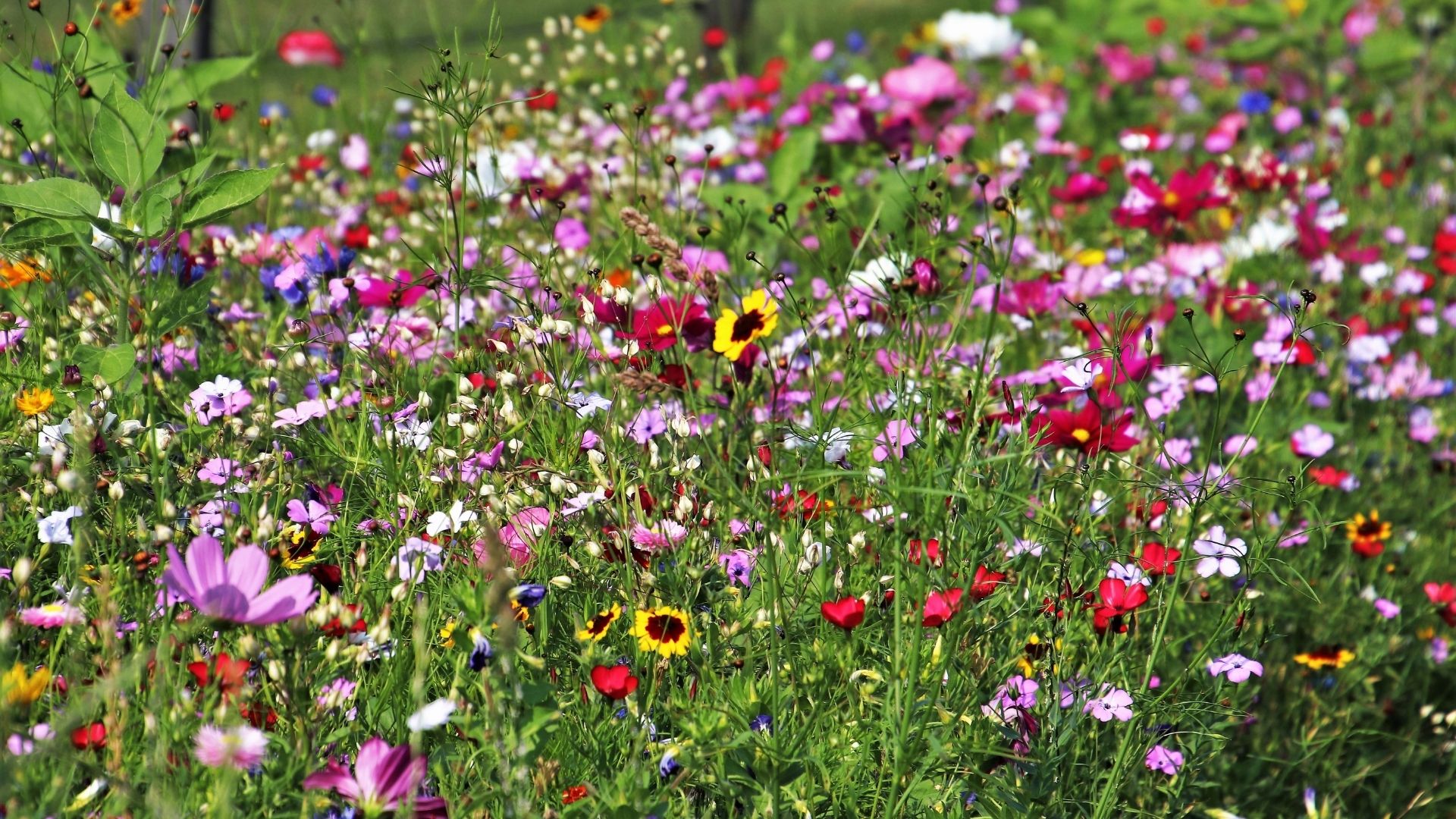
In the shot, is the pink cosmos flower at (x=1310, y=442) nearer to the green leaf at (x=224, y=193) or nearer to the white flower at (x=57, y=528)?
the green leaf at (x=224, y=193)

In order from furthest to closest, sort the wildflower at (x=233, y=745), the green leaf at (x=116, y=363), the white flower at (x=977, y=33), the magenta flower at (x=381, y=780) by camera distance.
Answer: the white flower at (x=977, y=33) → the green leaf at (x=116, y=363) → the magenta flower at (x=381, y=780) → the wildflower at (x=233, y=745)

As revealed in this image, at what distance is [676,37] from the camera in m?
5.34

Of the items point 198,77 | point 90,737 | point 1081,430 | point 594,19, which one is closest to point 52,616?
point 90,737

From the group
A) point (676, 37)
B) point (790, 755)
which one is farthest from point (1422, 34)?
point (790, 755)

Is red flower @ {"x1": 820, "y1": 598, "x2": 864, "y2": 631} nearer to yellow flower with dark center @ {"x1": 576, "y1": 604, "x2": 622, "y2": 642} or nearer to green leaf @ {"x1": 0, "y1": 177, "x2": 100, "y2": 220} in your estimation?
yellow flower with dark center @ {"x1": 576, "y1": 604, "x2": 622, "y2": 642}

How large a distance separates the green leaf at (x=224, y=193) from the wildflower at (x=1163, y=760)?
4.94 ft

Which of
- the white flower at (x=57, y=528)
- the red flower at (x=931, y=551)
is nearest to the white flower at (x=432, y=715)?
the white flower at (x=57, y=528)

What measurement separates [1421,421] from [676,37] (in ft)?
11.5

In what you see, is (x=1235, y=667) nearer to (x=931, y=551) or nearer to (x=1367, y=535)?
(x=931, y=551)

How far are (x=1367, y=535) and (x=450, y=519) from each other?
157 cm

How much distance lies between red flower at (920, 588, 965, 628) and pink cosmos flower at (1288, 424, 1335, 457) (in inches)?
43.8

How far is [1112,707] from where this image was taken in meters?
1.53

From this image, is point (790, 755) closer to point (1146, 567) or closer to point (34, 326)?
point (1146, 567)

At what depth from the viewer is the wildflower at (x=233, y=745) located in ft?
3.43
